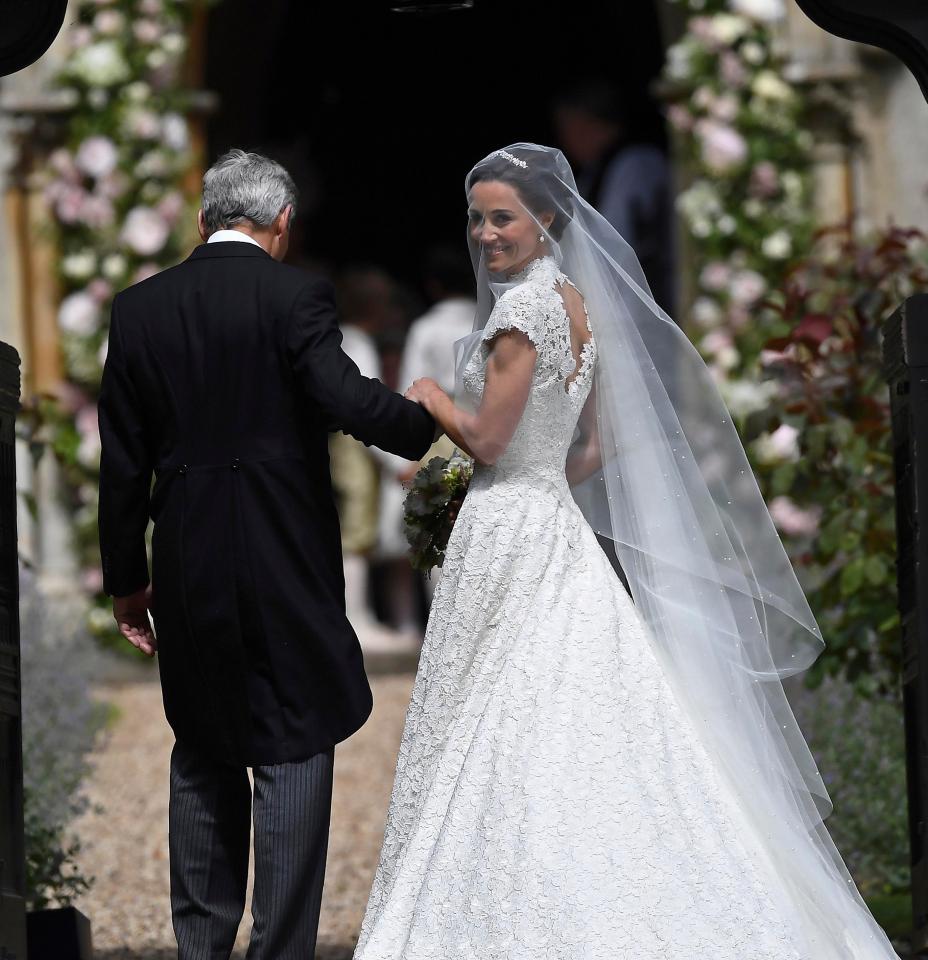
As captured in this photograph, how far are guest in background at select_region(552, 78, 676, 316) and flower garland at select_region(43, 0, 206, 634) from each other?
212 cm

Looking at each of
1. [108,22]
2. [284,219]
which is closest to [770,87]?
[108,22]

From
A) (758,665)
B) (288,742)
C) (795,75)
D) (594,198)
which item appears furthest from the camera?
(594,198)

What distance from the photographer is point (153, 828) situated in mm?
6316

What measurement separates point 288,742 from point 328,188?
8.14m

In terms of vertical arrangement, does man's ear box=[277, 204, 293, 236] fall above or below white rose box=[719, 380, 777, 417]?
above

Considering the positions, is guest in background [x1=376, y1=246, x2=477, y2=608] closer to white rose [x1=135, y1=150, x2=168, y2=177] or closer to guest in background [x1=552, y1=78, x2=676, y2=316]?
guest in background [x1=552, y1=78, x2=676, y2=316]

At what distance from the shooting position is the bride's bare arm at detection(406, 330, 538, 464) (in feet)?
12.1

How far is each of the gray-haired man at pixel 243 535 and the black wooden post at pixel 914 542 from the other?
1.06 meters

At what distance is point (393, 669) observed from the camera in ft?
28.3

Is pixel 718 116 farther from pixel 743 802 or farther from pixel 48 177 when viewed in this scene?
pixel 743 802

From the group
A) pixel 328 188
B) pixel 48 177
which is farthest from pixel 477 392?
pixel 328 188

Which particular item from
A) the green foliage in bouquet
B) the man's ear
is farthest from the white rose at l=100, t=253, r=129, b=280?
the man's ear

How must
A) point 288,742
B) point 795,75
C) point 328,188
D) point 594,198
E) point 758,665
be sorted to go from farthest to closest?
point 328,188 → point 594,198 → point 795,75 → point 758,665 → point 288,742

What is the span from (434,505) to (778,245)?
4902mm
